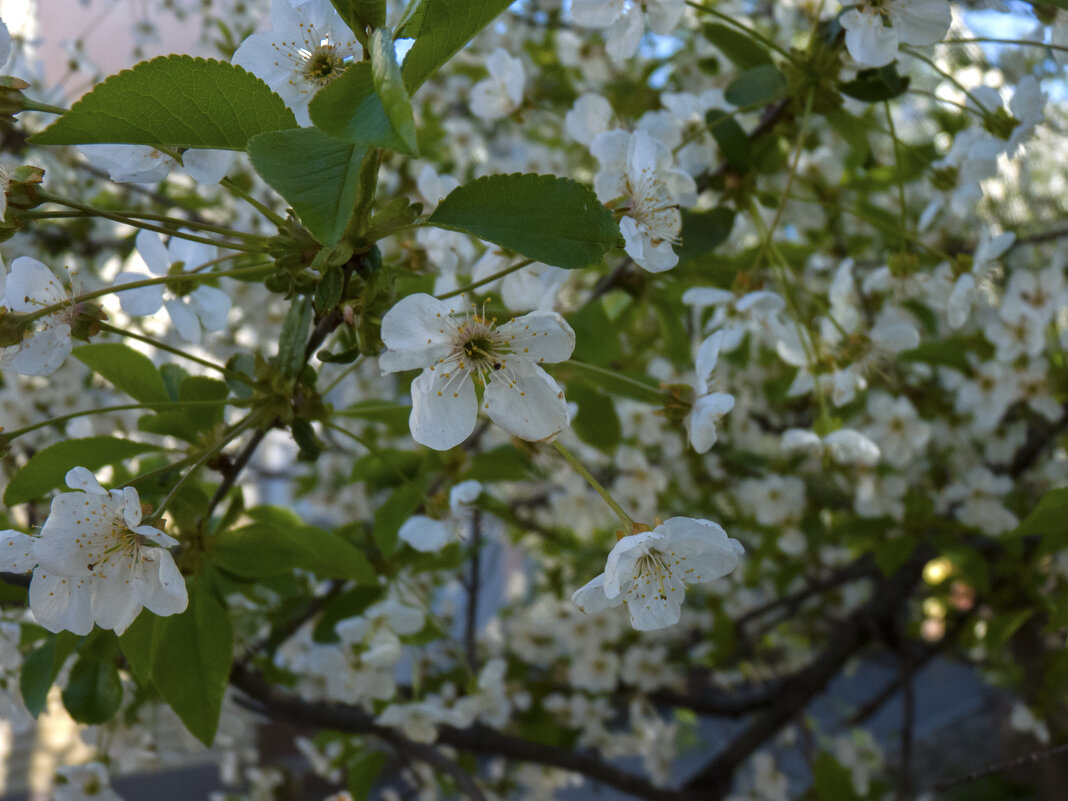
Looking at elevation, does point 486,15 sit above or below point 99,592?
above

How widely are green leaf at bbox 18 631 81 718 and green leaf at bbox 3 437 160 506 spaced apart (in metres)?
0.17

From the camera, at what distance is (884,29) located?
88 cm

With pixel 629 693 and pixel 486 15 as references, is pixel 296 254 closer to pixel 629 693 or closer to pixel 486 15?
pixel 486 15

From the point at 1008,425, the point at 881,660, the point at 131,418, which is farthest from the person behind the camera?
the point at 881,660

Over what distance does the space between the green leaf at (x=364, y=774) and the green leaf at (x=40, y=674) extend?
1.80 ft

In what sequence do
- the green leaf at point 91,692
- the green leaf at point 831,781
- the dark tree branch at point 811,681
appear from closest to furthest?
the green leaf at point 91,692, the green leaf at point 831,781, the dark tree branch at point 811,681

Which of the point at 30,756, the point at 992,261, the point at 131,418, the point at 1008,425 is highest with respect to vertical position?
the point at 30,756

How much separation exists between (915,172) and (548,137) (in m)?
1.57

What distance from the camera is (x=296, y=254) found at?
2.31 feet

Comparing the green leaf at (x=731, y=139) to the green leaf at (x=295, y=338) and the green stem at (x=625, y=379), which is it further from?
the green leaf at (x=295, y=338)

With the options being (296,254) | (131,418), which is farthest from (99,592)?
(131,418)

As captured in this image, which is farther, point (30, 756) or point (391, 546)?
point (30, 756)

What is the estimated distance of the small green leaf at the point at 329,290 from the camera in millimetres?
680

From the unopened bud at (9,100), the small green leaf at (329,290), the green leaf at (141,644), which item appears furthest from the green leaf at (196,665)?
the unopened bud at (9,100)
